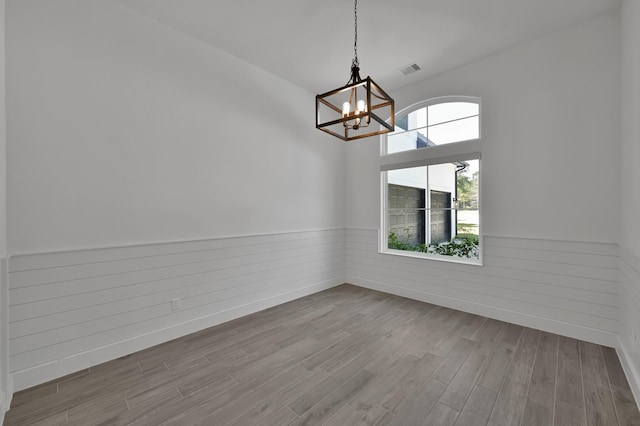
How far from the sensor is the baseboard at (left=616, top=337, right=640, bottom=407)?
197 cm

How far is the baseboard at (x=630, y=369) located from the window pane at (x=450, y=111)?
112 inches

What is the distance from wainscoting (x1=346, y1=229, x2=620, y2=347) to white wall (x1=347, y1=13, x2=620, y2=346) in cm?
1

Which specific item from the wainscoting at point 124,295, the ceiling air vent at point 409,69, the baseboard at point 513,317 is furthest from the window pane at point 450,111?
the wainscoting at point 124,295

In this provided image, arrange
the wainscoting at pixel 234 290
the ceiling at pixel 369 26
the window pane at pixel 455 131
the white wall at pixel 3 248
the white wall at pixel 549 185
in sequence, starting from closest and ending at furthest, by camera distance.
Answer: the white wall at pixel 3 248, the wainscoting at pixel 234 290, the ceiling at pixel 369 26, the white wall at pixel 549 185, the window pane at pixel 455 131

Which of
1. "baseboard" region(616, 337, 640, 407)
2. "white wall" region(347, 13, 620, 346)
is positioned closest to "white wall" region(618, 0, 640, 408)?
"baseboard" region(616, 337, 640, 407)

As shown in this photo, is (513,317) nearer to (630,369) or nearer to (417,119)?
(630,369)

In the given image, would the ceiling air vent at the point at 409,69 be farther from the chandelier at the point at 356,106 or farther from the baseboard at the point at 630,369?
the baseboard at the point at 630,369

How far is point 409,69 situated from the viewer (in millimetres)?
3793

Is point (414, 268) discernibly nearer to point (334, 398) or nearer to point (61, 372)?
point (334, 398)

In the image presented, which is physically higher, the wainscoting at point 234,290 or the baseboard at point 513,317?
the wainscoting at point 234,290

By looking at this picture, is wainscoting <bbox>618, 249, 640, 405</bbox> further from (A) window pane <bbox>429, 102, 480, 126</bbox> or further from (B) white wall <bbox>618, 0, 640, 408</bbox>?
(A) window pane <bbox>429, 102, 480, 126</bbox>

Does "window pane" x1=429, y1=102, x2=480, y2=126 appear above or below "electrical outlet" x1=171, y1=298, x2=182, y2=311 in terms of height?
above

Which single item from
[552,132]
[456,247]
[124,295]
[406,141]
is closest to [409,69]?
[406,141]

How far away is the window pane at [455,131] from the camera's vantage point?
3687 millimetres
